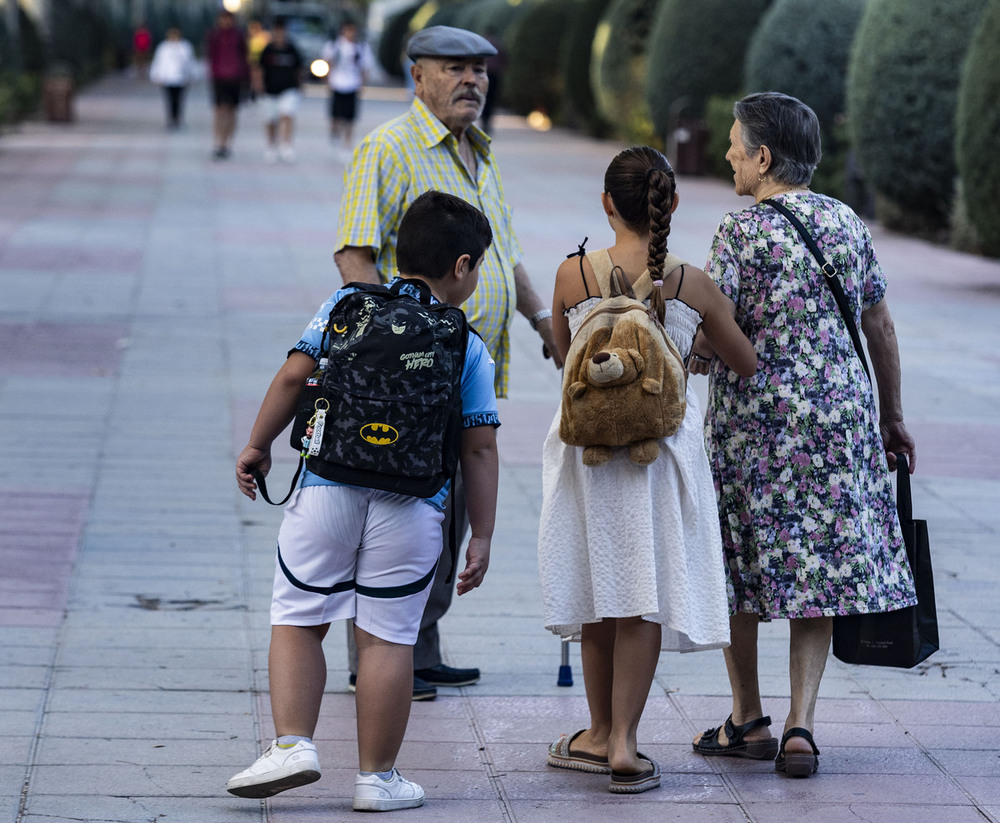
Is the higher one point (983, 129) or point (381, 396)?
point (381, 396)

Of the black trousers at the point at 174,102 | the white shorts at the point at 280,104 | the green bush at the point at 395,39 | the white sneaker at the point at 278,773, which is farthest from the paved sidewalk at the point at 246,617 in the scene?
the green bush at the point at 395,39

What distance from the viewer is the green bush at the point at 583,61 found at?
29922mm

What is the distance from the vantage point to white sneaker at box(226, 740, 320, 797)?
351cm

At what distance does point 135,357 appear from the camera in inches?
380

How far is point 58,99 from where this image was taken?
29.7 metres

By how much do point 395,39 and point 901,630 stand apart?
1953 inches

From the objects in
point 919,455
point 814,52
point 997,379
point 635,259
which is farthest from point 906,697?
point 814,52

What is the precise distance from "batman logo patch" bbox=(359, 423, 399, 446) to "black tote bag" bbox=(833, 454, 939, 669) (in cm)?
134

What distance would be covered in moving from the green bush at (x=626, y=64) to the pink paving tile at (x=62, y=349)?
16710mm

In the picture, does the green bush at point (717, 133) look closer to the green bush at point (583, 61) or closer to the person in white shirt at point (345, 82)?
the person in white shirt at point (345, 82)

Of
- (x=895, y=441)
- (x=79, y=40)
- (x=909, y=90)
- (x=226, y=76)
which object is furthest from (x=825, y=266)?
(x=79, y=40)

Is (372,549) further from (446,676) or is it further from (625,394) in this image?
(446,676)

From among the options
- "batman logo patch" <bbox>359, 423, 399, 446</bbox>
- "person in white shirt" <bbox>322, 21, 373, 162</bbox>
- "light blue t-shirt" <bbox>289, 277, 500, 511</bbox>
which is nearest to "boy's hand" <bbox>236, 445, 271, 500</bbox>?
"light blue t-shirt" <bbox>289, 277, 500, 511</bbox>

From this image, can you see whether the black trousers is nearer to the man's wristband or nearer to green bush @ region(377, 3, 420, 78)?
green bush @ region(377, 3, 420, 78)
